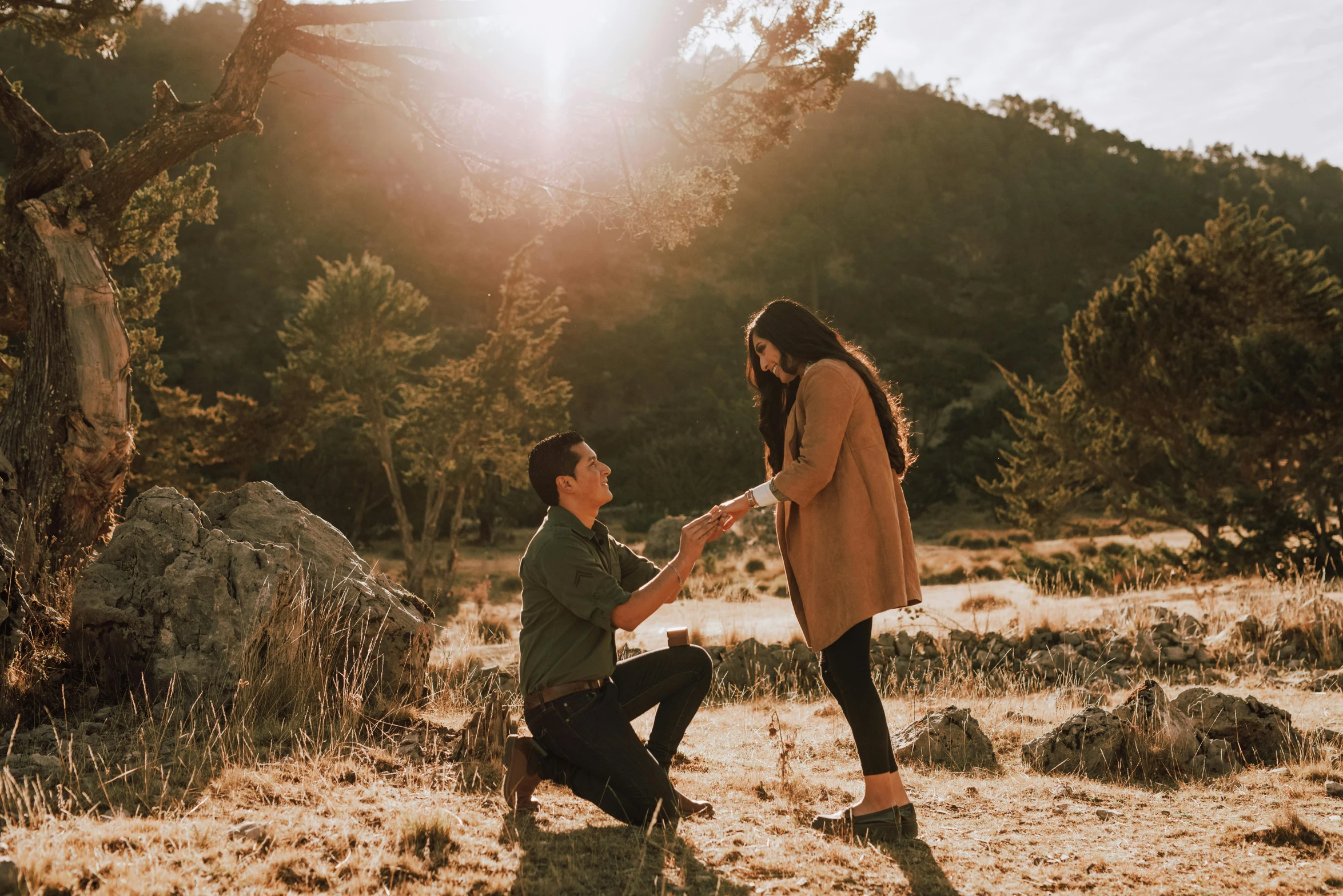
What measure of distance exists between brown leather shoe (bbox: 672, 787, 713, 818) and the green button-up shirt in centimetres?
51

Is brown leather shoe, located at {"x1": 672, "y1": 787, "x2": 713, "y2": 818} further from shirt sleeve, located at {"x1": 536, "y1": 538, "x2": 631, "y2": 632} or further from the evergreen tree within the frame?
the evergreen tree

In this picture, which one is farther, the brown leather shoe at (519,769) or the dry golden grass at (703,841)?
the brown leather shoe at (519,769)

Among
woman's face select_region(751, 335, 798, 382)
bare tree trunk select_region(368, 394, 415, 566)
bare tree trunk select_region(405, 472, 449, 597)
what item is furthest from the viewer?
bare tree trunk select_region(368, 394, 415, 566)

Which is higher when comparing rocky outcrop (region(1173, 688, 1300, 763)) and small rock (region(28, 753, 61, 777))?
small rock (region(28, 753, 61, 777))

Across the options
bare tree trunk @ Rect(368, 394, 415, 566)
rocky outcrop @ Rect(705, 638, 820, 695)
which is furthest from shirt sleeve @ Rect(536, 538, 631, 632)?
bare tree trunk @ Rect(368, 394, 415, 566)

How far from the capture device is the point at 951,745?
169 inches

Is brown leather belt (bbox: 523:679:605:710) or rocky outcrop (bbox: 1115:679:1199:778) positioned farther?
rocky outcrop (bbox: 1115:679:1199:778)

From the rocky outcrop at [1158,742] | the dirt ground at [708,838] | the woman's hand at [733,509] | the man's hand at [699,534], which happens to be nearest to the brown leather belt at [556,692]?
the dirt ground at [708,838]

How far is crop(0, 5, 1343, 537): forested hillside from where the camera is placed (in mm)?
35000

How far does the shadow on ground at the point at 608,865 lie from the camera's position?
8.33 feet

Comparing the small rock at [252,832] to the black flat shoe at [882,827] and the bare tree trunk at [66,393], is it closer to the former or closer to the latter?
the black flat shoe at [882,827]

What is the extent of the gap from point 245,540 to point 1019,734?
4.08 m

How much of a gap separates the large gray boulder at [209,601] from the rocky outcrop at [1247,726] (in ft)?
12.6

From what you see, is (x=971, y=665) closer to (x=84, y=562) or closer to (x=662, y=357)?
(x=84, y=562)
